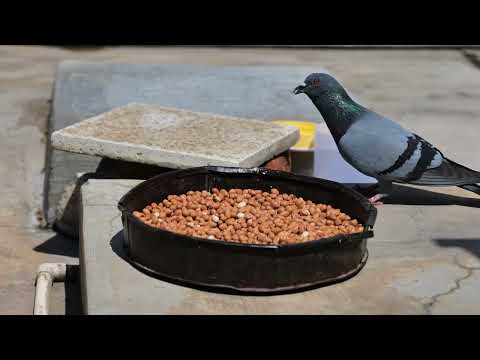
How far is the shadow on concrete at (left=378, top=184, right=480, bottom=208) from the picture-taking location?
434cm

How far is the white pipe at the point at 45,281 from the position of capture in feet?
11.8

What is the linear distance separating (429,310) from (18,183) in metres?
3.19

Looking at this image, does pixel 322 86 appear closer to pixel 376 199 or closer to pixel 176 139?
pixel 376 199

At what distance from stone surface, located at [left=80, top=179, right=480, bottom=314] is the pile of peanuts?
0.21 meters

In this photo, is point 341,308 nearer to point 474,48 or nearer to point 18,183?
point 18,183

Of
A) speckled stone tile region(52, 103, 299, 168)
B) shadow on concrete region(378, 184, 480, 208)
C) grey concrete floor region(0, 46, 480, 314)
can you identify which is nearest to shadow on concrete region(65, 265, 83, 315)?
grey concrete floor region(0, 46, 480, 314)

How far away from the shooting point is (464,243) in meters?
3.75

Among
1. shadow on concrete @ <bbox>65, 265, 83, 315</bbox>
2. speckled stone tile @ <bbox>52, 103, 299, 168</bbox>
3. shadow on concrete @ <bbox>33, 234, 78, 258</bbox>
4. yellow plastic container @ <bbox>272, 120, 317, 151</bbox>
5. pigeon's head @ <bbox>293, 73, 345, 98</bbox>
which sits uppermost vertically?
pigeon's head @ <bbox>293, 73, 345, 98</bbox>

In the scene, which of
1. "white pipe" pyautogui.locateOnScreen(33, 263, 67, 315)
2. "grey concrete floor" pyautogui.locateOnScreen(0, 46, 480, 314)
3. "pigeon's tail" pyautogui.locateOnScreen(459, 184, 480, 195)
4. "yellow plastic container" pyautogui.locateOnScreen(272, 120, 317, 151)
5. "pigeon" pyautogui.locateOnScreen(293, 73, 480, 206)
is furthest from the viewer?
"yellow plastic container" pyautogui.locateOnScreen(272, 120, 317, 151)

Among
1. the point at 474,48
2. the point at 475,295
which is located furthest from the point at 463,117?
the point at 475,295

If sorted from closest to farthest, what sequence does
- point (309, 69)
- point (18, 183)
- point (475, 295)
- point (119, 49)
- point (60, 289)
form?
point (475, 295), point (60, 289), point (18, 183), point (309, 69), point (119, 49)

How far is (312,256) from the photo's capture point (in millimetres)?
3061

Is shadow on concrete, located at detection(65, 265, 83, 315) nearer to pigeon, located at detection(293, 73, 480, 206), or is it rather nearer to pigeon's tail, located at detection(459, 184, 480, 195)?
pigeon, located at detection(293, 73, 480, 206)

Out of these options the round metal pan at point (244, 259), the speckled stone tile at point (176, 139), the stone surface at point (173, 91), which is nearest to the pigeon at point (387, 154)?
the speckled stone tile at point (176, 139)
